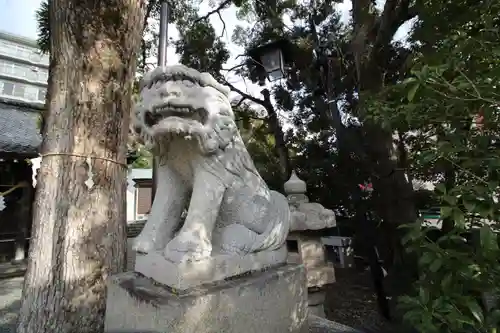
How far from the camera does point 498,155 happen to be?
50.0 inches

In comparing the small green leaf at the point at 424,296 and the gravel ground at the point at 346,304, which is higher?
the small green leaf at the point at 424,296

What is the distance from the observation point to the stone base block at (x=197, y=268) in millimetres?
1401

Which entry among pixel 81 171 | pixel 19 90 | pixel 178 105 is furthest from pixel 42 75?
pixel 178 105

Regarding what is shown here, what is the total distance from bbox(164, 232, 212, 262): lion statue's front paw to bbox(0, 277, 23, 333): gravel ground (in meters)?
3.31

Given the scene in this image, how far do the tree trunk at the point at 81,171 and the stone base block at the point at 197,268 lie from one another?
3.08ft

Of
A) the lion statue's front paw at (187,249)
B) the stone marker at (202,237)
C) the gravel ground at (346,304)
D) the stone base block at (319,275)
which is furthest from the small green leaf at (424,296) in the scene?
the gravel ground at (346,304)

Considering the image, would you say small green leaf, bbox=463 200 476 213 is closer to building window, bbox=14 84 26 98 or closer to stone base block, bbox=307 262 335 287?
stone base block, bbox=307 262 335 287

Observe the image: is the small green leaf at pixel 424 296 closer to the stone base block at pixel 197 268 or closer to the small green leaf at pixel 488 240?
the small green leaf at pixel 488 240

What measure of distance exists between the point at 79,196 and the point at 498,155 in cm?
251

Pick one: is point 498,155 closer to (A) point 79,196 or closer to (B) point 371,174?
(A) point 79,196

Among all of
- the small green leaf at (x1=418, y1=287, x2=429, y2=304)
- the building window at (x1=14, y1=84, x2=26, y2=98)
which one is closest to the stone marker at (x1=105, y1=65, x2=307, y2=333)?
the small green leaf at (x1=418, y1=287, x2=429, y2=304)

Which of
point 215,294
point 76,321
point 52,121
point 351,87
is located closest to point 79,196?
point 52,121

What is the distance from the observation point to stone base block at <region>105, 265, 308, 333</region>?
1312 mm

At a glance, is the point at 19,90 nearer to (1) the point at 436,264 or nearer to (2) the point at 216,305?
(2) the point at 216,305
